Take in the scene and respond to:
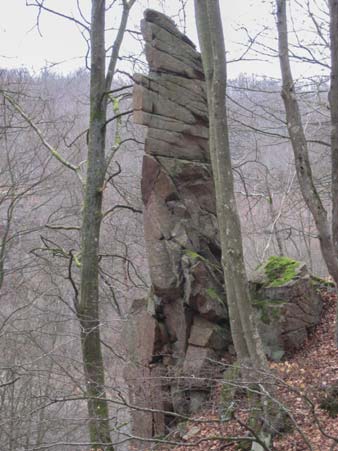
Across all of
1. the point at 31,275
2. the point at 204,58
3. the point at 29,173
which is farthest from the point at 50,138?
the point at 204,58

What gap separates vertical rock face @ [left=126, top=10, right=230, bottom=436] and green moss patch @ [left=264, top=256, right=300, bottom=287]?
0.88 m

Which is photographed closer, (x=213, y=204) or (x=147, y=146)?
(x=147, y=146)

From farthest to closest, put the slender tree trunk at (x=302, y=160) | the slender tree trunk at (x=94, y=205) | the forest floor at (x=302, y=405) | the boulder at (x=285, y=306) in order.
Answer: the slender tree trunk at (x=94, y=205)
the boulder at (x=285, y=306)
the slender tree trunk at (x=302, y=160)
the forest floor at (x=302, y=405)

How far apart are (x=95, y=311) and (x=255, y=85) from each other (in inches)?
210

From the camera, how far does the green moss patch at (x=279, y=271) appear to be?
7492 millimetres

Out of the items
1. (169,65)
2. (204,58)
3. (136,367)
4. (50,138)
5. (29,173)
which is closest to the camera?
(204,58)

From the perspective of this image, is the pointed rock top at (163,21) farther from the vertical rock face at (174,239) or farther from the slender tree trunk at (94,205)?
the slender tree trunk at (94,205)

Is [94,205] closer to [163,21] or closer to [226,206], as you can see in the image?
[226,206]

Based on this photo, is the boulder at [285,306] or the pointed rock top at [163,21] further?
the pointed rock top at [163,21]

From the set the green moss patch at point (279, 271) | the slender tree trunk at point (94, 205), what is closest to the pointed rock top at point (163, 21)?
the slender tree trunk at point (94, 205)

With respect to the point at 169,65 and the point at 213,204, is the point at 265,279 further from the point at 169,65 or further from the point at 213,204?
the point at 169,65

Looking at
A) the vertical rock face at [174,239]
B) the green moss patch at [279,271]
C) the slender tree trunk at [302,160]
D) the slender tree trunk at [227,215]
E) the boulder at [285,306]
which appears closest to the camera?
the slender tree trunk at [227,215]

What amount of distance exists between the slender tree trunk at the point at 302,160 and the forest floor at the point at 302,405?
1213mm

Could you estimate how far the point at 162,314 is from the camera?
737 cm
